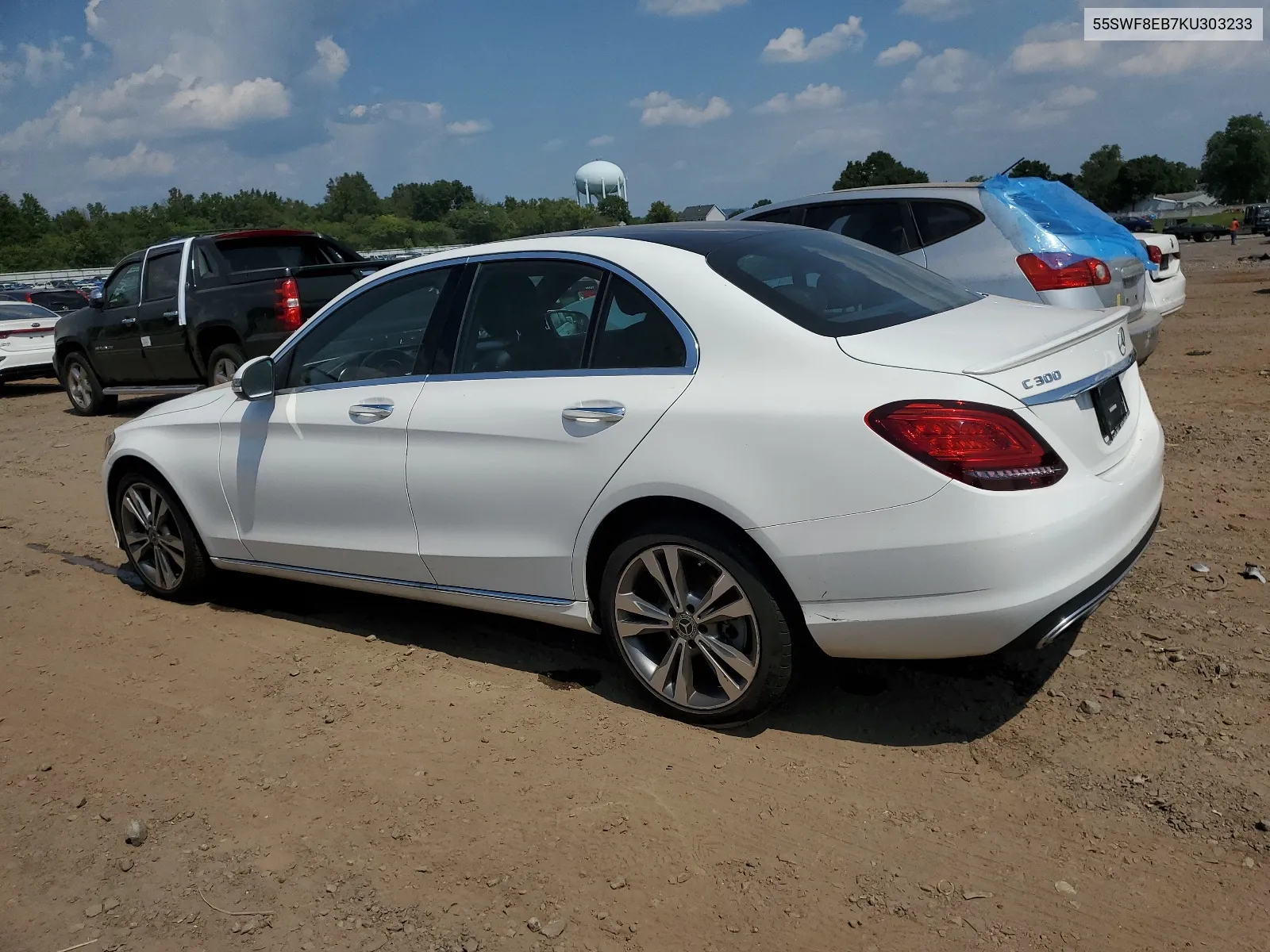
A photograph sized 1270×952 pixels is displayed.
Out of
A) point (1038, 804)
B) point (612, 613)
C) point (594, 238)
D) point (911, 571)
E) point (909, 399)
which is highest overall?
point (594, 238)

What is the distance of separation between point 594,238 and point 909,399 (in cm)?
151

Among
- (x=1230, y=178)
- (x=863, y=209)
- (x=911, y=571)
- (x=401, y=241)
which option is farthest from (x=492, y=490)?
(x=1230, y=178)

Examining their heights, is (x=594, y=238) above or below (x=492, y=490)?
above

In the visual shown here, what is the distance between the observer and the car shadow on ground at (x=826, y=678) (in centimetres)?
365

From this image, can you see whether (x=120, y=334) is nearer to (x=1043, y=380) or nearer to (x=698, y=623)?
(x=698, y=623)

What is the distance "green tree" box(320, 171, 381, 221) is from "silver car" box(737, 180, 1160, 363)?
91129 mm

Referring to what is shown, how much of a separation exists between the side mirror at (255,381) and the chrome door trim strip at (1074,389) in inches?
125

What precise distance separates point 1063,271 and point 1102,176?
129814 millimetres

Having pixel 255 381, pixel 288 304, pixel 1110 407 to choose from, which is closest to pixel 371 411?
pixel 255 381

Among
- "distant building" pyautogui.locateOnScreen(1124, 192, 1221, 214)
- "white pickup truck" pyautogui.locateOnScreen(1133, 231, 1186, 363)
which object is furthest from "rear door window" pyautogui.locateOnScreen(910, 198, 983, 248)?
"distant building" pyautogui.locateOnScreen(1124, 192, 1221, 214)

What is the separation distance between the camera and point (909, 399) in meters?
3.11

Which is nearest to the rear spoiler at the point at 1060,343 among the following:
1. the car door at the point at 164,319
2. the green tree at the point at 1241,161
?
the car door at the point at 164,319

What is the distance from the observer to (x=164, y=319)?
11266 millimetres

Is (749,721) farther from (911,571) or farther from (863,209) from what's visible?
(863,209)
